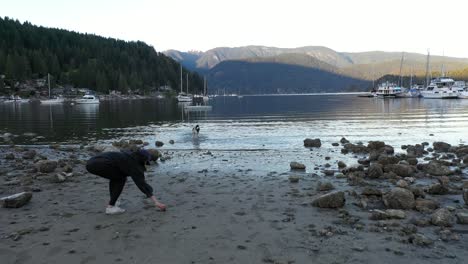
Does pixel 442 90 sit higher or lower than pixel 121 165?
higher

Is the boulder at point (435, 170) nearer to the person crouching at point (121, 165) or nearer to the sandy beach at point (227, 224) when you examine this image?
the sandy beach at point (227, 224)

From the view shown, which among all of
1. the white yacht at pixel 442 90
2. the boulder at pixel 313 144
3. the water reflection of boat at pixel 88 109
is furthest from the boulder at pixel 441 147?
the white yacht at pixel 442 90

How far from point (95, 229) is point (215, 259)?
147 inches

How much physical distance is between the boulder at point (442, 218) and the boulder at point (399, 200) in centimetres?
100

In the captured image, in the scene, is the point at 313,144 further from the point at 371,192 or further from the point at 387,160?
the point at 371,192

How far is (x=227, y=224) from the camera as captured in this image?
34.6ft

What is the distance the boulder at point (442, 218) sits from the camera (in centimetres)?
1022

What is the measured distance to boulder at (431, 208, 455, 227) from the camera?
33.5ft

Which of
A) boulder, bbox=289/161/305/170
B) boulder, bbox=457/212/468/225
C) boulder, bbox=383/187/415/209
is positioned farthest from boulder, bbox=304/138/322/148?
boulder, bbox=457/212/468/225

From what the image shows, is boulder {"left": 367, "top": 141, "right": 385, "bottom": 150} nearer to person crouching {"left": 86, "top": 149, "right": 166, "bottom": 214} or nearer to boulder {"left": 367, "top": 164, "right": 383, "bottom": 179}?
boulder {"left": 367, "top": 164, "right": 383, "bottom": 179}

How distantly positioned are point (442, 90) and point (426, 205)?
147 metres

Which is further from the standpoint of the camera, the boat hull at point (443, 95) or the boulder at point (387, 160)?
the boat hull at point (443, 95)

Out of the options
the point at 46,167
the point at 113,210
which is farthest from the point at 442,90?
the point at 113,210

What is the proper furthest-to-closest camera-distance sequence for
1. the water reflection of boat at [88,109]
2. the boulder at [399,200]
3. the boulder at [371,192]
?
1. the water reflection of boat at [88,109]
2. the boulder at [371,192]
3. the boulder at [399,200]
